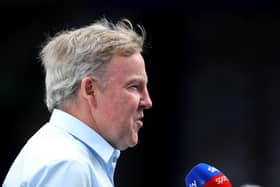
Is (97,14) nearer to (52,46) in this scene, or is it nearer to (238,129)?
(238,129)

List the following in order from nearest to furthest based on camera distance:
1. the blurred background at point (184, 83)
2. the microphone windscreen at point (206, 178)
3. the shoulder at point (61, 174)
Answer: the shoulder at point (61, 174) < the microphone windscreen at point (206, 178) < the blurred background at point (184, 83)

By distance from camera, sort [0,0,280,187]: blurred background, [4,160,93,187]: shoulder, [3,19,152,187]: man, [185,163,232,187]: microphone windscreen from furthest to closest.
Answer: [0,0,280,187]: blurred background
[185,163,232,187]: microphone windscreen
[3,19,152,187]: man
[4,160,93,187]: shoulder

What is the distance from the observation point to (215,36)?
12.9 ft

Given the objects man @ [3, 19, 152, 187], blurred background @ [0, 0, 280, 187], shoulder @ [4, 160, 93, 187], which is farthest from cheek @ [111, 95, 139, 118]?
blurred background @ [0, 0, 280, 187]

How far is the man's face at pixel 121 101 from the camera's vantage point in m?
1.14

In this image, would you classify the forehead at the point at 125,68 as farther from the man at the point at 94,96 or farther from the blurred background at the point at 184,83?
the blurred background at the point at 184,83

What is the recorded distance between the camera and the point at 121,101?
1.16 metres

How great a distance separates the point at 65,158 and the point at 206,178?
1.46 ft

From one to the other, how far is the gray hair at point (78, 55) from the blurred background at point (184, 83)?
2501 mm

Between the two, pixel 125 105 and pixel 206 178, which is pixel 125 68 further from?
pixel 206 178

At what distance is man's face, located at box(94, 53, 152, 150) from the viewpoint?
1145 millimetres

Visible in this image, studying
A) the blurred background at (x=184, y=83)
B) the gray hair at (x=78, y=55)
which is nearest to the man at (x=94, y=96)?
the gray hair at (x=78, y=55)

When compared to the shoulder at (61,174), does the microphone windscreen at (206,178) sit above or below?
below

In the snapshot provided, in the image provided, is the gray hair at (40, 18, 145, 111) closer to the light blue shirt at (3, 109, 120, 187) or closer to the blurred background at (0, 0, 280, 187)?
the light blue shirt at (3, 109, 120, 187)
